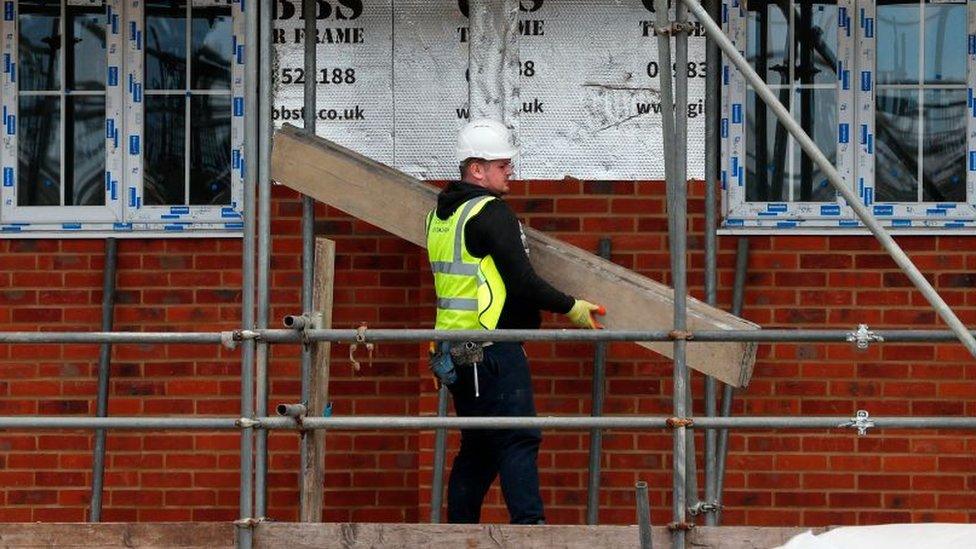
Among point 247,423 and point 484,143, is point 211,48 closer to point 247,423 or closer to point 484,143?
point 484,143

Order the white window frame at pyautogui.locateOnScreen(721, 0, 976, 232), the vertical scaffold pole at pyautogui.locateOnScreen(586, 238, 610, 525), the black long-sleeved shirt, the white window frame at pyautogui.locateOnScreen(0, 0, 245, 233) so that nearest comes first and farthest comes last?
the black long-sleeved shirt → the vertical scaffold pole at pyautogui.locateOnScreen(586, 238, 610, 525) → the white window frame at pyautogui.locateOnScreen(721, 0, 976, 232) → the white window frame at pyautogui.locateOnScreen(0, 0, 245, 233)

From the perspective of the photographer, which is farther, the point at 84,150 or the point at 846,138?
the point at 84,150

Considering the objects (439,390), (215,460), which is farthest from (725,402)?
(215,460)

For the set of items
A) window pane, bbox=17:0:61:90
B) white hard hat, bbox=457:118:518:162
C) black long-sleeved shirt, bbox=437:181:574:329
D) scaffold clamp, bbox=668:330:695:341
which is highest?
window pane, bbox=17:0:61:90

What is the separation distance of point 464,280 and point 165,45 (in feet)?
8.04

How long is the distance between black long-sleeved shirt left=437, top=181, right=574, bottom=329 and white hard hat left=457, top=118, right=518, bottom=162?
0.14 m

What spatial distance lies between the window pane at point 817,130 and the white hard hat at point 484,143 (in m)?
1.87

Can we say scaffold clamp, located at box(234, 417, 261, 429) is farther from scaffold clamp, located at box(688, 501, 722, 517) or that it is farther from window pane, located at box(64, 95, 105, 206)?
window pane, located at box(64, 95, 105, 206)

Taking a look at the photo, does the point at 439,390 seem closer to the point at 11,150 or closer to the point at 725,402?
the point at 725,402

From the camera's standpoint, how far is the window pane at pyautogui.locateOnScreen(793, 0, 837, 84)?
9438 millimetres

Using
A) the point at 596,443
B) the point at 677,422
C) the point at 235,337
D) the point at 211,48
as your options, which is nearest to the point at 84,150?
the point at 211,48

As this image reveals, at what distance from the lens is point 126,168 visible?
9633mm

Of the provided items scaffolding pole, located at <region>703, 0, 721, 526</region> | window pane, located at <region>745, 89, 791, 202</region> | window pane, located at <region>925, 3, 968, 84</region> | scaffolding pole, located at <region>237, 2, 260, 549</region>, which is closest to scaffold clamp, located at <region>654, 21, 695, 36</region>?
scaffolding pole, located at <region>703, 0, 721, 526</region>

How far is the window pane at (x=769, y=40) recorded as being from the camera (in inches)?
372
